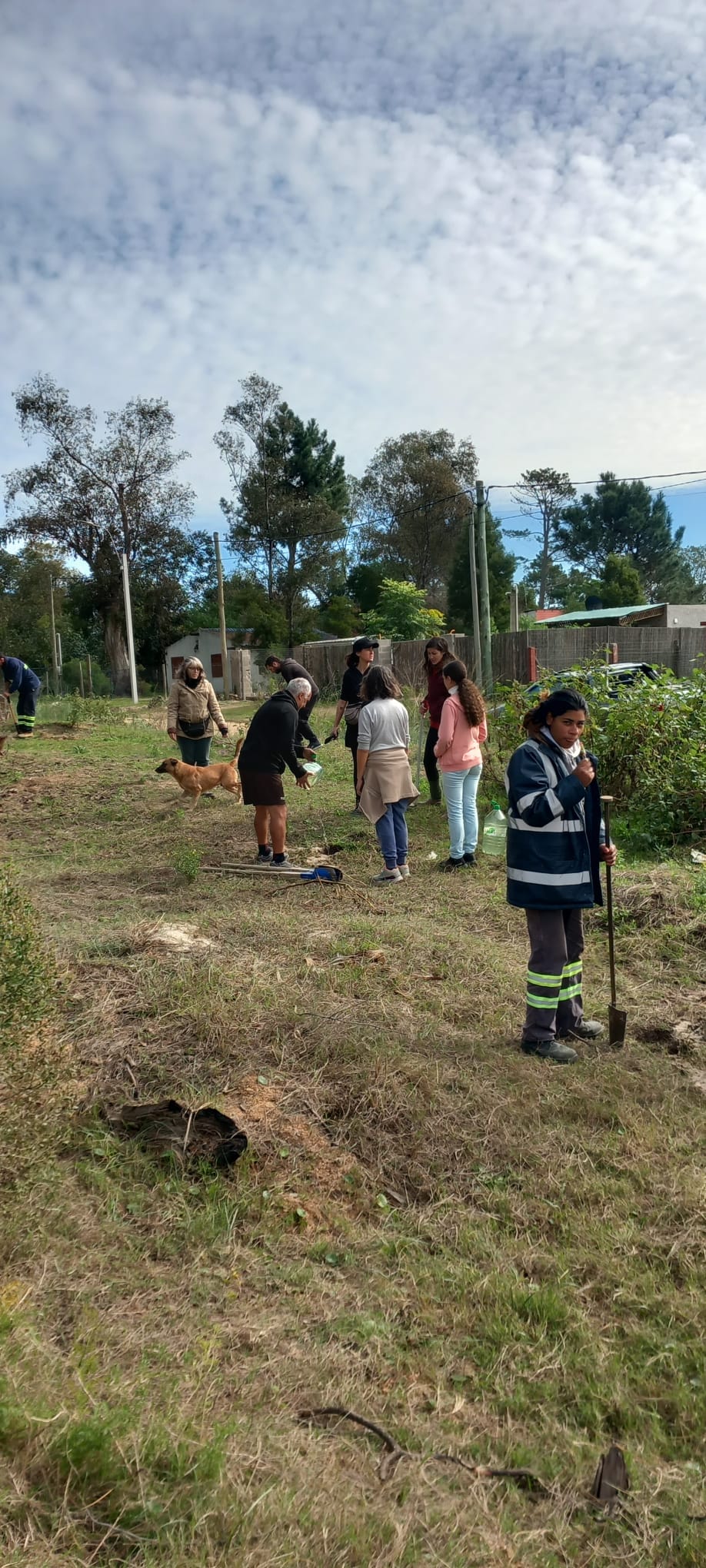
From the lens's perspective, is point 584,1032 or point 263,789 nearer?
point 584,1032

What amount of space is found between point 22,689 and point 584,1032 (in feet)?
41.9

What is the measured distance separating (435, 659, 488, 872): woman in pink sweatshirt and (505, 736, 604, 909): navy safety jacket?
310cm

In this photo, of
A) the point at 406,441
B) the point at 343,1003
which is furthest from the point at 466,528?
the point at 343,1003

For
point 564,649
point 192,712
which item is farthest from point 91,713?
point 564,649

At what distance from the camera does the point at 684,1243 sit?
2904 mm

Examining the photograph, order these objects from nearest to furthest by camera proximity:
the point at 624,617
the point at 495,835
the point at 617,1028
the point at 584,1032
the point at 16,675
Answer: the point at 617,1028, the point at 584,1032, the point at 495,835, the point at 16,675, the point at 624,617

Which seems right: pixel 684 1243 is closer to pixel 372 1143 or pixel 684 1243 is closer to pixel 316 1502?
pixel 372 1143

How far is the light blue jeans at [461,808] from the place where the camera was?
24.2ft

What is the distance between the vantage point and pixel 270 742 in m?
7.21

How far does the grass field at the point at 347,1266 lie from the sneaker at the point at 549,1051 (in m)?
0.09

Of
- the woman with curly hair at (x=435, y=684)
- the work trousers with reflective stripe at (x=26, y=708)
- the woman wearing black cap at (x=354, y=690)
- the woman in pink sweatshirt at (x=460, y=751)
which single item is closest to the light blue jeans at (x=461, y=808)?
the woman in pink sweatshirt at (x=460, y=751)

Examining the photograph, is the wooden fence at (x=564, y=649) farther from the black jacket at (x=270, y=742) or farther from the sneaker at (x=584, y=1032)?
the sneaker at (x=584, y=1032)

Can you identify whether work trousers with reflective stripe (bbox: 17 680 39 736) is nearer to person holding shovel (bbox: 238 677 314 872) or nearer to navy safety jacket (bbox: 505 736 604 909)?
person holding shovel (bbox: 238 677 314 872)

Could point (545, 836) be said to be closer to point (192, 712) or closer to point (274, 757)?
point (274, 757)
